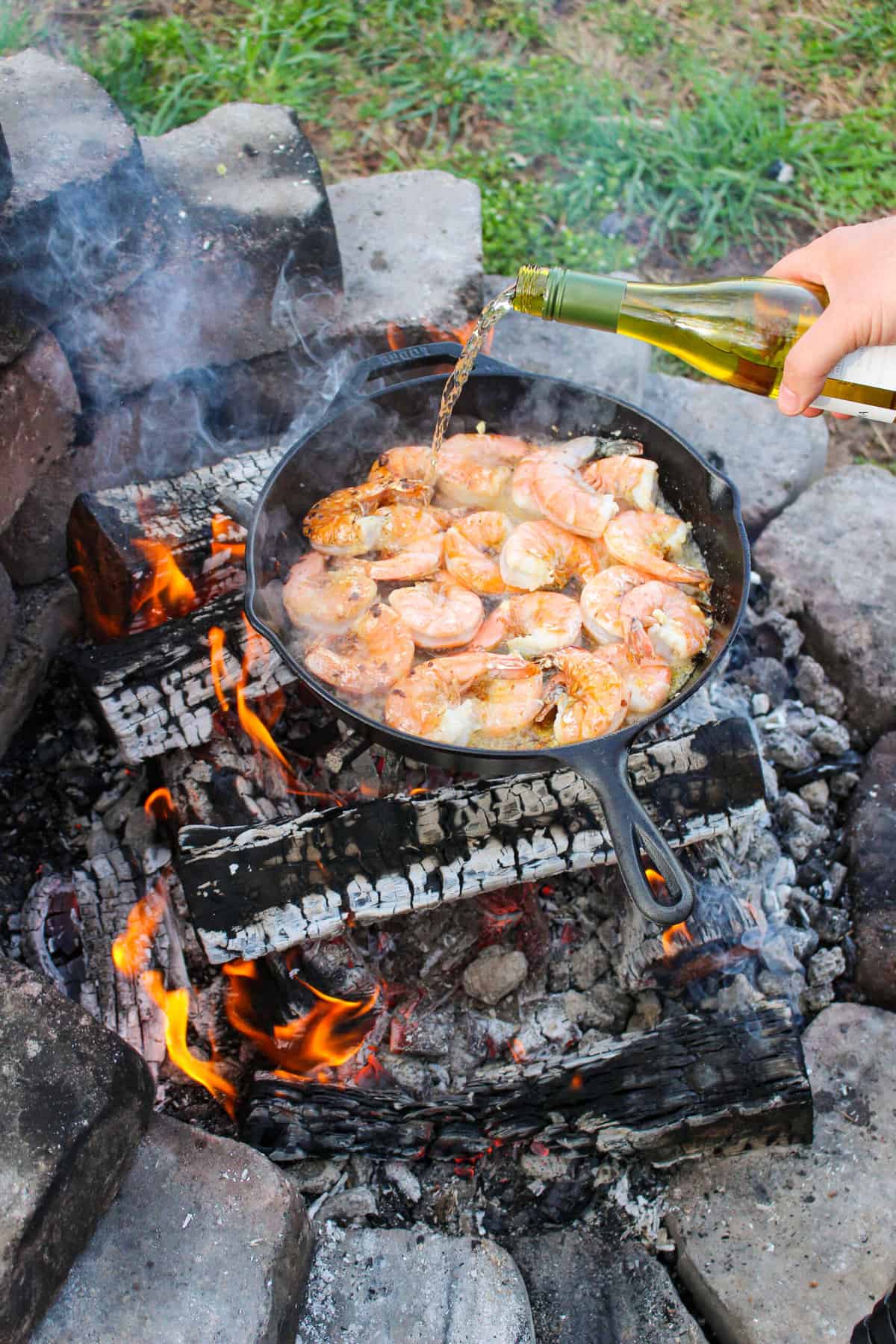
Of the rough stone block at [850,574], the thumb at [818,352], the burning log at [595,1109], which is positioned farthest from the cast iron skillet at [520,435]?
the rough stone block at [850,574]

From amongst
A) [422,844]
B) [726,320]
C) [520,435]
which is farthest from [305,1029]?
[726,320]

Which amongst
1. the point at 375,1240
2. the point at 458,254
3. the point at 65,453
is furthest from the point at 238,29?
the point at 375,1240

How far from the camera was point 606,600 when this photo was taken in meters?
2.70

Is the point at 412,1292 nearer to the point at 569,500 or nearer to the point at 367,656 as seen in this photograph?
the point at 367,656

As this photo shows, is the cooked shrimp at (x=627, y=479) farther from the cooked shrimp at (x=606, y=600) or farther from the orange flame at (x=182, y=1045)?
the orange flame at (x=182, y=1045)

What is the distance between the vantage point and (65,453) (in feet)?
10.2

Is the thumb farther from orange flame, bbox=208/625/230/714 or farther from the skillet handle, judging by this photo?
orange flame, bbox=208/625/230/714

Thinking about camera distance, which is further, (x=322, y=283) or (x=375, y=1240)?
(x=322, y=283)

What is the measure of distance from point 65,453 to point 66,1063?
77.5 inches

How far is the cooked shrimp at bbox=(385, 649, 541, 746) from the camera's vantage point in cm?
240

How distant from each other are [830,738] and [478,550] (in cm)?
144

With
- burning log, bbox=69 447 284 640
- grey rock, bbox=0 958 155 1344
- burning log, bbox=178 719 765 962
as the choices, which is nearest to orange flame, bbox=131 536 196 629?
burning log, bbox=69 447 284 640

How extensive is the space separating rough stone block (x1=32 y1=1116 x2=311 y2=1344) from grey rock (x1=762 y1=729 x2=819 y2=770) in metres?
2.06

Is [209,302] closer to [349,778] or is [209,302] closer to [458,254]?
[458,254]
